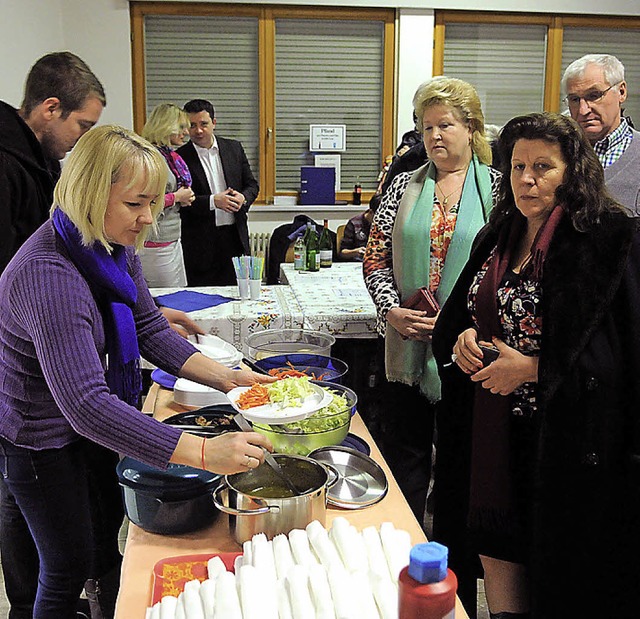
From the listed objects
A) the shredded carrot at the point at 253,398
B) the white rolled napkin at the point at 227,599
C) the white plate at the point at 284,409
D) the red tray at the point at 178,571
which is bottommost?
the red tray at the point at 178,571

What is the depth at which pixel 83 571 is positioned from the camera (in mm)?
1734

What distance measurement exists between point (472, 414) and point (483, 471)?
171 mm

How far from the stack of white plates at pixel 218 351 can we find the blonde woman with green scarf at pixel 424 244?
536mm

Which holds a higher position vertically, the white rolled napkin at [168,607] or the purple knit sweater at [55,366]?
the purple knit sweater at [55,366]

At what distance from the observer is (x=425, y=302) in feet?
7.91

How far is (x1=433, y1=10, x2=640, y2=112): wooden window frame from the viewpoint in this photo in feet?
20.6

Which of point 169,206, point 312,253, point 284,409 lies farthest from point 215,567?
point 169,206

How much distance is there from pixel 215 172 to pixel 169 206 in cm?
94

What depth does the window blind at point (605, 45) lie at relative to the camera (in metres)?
6.48

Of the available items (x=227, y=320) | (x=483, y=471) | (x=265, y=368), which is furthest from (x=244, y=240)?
(x=483, y=471)

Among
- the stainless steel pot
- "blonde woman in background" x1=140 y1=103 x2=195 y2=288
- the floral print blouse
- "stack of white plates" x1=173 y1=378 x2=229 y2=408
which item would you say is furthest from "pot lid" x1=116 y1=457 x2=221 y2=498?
"blonde woman in background" x1=140 y1=103 x2=195 y2=288

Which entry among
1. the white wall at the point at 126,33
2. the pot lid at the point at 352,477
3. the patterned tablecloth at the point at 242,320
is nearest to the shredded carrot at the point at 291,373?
the pot lid at the point at 352,477

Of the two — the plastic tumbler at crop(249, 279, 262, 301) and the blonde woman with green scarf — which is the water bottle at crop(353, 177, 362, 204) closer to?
the plastic tumbler at crop(249, 279, 262, 301)

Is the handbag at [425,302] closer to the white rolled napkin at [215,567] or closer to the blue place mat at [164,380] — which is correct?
the blue place mat at [164,380]
